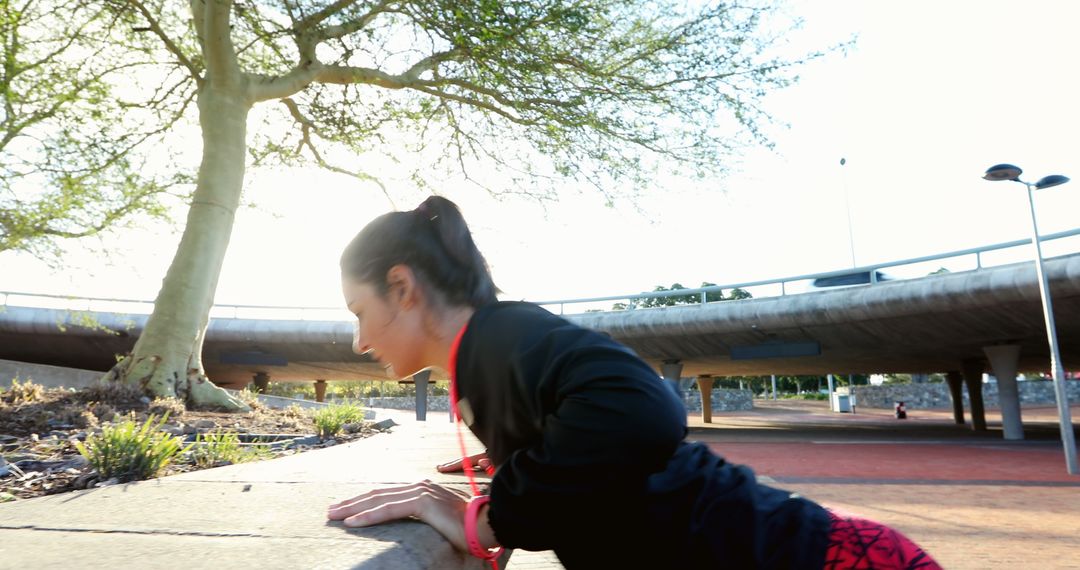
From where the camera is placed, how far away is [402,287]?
1.45 metres

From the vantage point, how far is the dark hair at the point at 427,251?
144 centimetres

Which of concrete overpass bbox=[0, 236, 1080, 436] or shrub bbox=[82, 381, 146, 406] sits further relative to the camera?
concrete overpass bbox=[0, 236, 1080, 436]

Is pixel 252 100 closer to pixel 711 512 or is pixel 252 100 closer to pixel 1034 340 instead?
pixel 711 512

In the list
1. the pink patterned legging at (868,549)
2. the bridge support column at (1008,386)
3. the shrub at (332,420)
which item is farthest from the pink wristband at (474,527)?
the bridge support column at (1008,386)

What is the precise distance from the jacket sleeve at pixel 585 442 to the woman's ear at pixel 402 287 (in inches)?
14.6

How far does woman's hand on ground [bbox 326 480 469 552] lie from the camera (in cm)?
151

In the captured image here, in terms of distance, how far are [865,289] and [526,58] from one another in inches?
578

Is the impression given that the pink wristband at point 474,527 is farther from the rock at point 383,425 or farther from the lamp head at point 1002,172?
the lamp head at point 1002,172

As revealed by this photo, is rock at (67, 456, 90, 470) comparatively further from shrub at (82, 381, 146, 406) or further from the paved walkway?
shrub at (82, 381, 146, 406)

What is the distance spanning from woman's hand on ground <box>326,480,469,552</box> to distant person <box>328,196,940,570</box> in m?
0.09

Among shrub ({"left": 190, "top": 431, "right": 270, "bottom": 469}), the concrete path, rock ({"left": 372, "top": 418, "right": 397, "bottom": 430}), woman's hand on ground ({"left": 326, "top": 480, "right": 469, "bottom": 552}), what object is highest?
woman's hand on ground ({"left": 326, "top": 480, "right": 469, "bottom": 552})

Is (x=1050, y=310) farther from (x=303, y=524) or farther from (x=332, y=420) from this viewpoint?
(x=303, y=524)

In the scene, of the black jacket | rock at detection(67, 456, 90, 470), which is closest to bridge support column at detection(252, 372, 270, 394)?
rock at detection(67, 456, 90, 470)

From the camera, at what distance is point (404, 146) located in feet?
36.4
